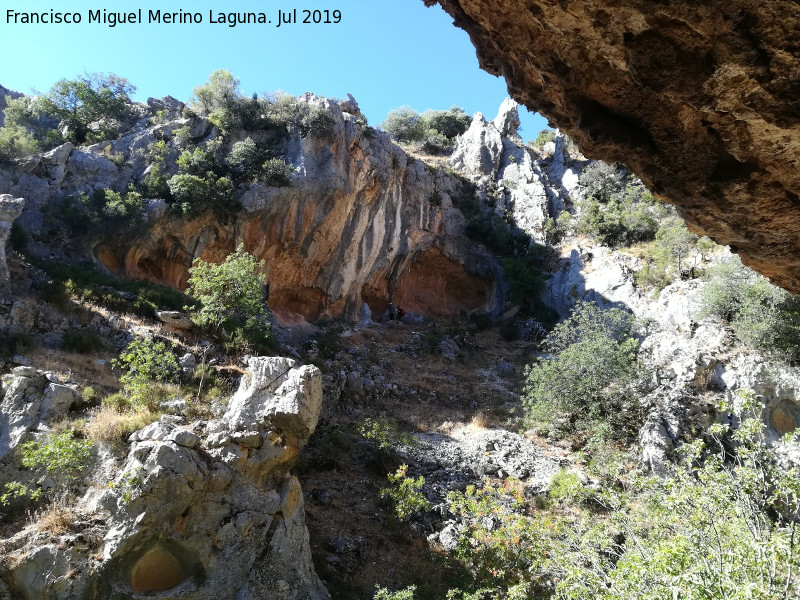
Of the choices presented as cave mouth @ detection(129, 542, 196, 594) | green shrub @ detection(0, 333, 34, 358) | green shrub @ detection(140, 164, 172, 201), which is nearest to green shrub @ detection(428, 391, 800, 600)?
cave mouth @ detection(129, 542, 196, 594)

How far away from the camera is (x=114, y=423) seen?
7.54 m

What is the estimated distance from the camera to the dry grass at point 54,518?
6195 mm

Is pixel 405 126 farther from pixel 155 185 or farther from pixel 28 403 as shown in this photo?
pixel 28 403

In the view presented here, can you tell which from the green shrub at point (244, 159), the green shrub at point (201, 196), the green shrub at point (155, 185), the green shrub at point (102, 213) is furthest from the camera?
the green shrub at point (244, 159)

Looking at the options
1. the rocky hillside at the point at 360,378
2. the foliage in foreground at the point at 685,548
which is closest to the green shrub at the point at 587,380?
the rocky hillside at the point at 360,378

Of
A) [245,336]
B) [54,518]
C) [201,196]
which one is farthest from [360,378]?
[54,518]

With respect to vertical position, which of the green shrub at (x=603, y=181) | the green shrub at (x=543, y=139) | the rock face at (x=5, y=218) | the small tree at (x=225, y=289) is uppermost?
the green shrub at (x=543, y=139)

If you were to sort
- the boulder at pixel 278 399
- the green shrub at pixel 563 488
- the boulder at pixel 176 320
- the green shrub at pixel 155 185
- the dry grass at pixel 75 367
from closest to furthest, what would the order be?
the boulder at pixel 278 399
the dry grass at pixel 75 367
the green shrub at pixel 563 488
the boulder at pixel 176 320
the green shrub at pixel 155 185

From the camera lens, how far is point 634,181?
2739cm

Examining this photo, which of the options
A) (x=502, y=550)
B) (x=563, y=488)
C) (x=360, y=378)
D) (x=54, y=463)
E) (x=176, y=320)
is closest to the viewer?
(x=54, y=463)

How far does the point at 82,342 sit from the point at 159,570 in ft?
23.8

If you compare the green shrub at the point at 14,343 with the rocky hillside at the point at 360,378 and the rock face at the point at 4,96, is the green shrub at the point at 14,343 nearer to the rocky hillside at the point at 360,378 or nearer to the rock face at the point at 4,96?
the rocky hillside at the point at 360,378

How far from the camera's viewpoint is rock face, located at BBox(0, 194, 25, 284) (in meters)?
12.1

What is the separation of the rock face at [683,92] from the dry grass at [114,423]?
729 centimetres
